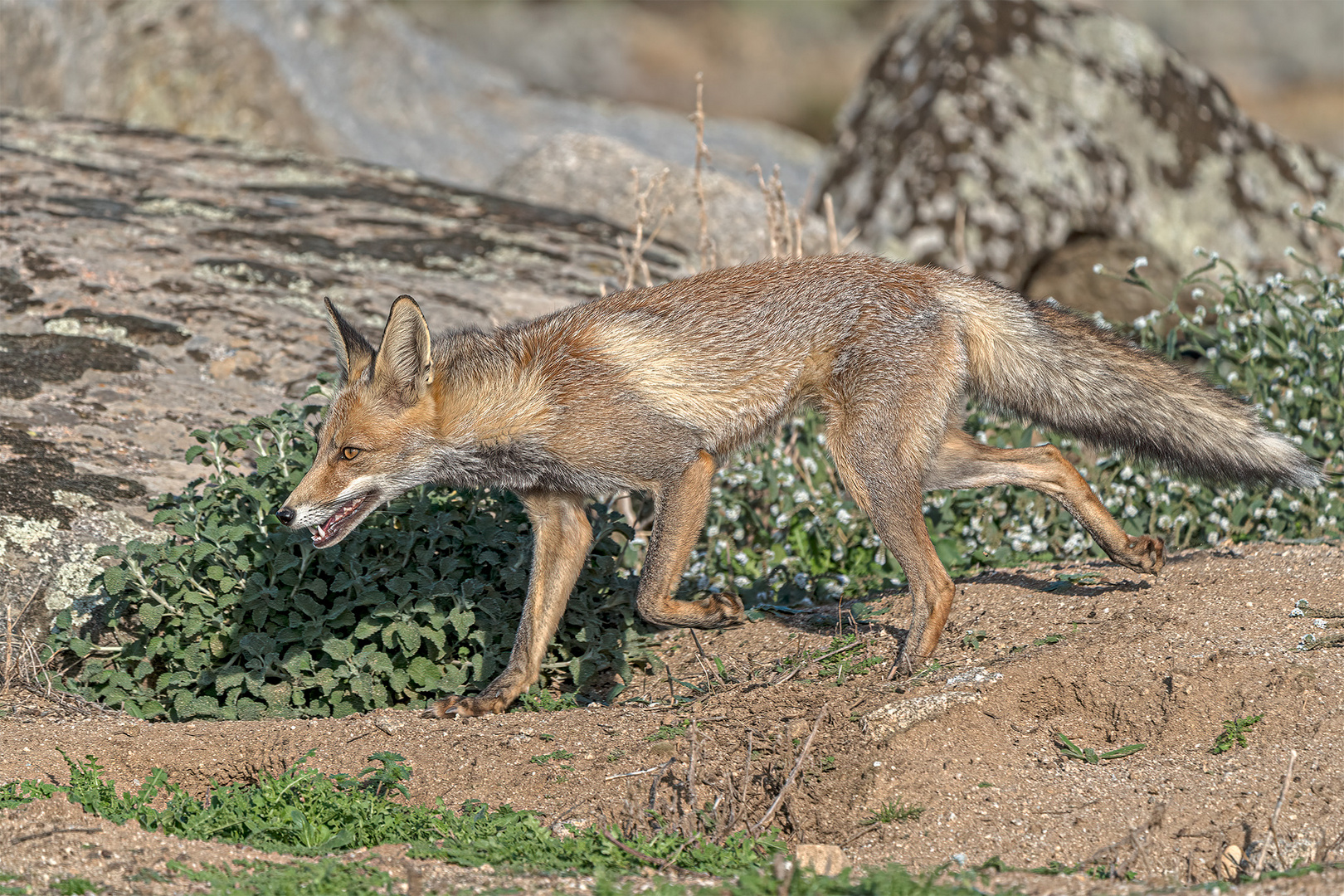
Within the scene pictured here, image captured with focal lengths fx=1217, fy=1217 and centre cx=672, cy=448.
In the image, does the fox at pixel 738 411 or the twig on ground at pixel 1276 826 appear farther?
the fox at pixel 738 411

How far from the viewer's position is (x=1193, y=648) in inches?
167

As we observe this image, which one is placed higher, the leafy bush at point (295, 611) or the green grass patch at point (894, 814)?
the green grass patch at point (894, 814)

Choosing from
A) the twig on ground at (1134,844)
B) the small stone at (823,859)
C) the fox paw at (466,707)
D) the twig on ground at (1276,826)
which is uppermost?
the twig on ground at (1276,826)

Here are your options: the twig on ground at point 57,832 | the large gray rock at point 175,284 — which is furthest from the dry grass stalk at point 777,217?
the twig on ground at point 57,832

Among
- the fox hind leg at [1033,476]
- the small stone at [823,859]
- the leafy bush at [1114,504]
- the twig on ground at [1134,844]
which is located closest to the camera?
the twig on ground at [1134,844]

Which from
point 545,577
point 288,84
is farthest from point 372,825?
point 288,84

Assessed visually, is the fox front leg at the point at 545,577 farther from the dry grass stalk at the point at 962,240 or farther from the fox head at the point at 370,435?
the dry grass stalk at the point at 962,240

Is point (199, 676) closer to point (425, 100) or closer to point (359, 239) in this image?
point (359, 239)

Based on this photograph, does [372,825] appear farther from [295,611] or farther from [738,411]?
[738,411]

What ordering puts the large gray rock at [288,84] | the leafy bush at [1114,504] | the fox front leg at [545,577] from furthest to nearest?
the large gray rock at [288,84] → the leafy bush at [1114,504] → the fox front leg at [545,577]

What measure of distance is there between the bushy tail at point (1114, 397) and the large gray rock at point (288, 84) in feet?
19.3

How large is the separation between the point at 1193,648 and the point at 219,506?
12.6ft

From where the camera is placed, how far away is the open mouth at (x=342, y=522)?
4.65 metres

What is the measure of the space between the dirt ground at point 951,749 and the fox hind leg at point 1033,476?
22 centimetres
